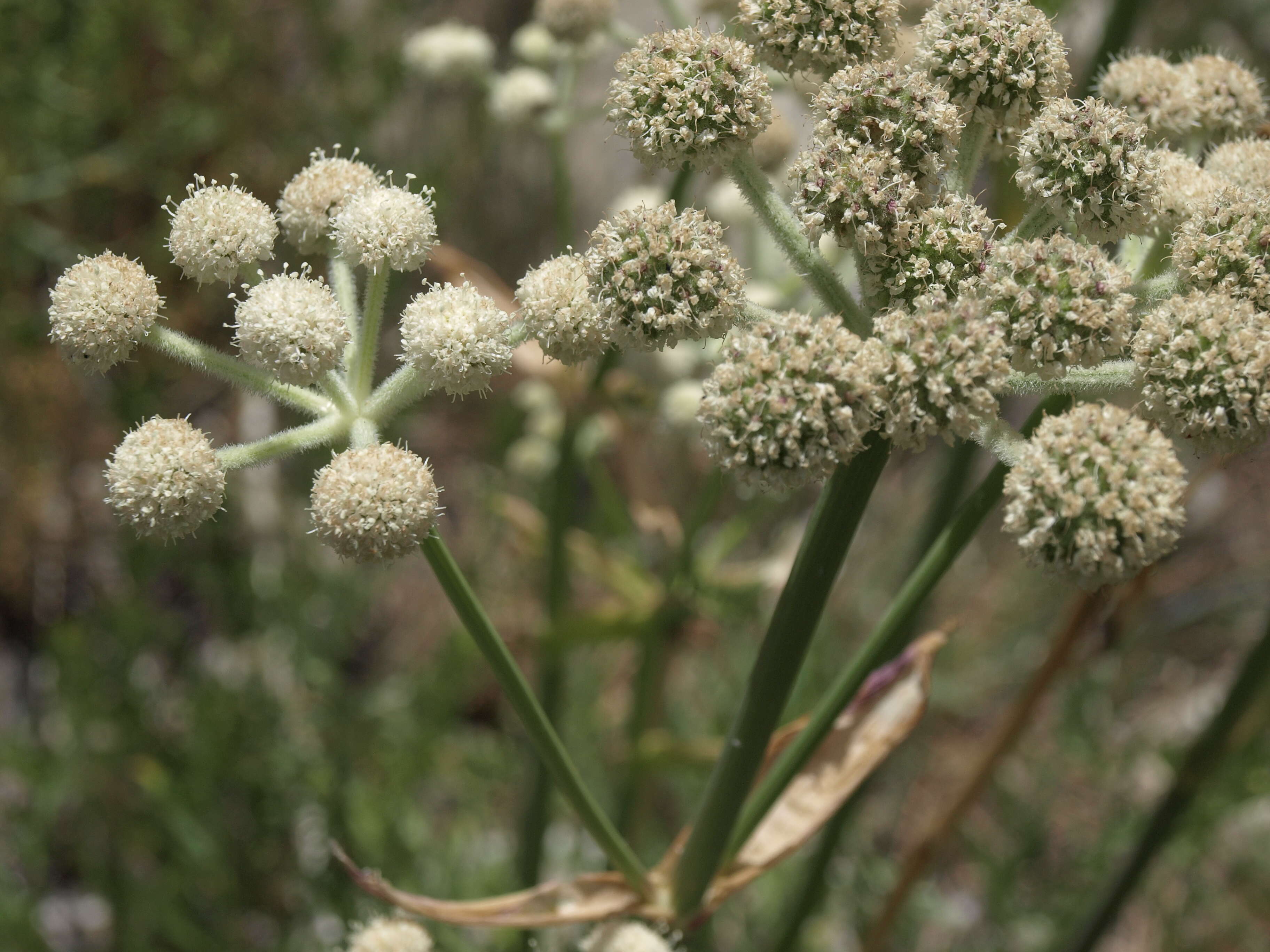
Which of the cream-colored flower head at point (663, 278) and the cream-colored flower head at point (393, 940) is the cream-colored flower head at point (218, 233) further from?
the cream-colored flower head at point (393, 940)

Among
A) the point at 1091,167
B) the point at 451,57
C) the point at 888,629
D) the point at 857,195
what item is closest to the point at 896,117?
the point at 857,195

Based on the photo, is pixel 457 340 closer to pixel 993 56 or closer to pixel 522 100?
pixel 993 56

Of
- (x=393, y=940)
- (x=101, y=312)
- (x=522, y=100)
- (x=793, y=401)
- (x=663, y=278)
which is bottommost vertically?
(x=393, y=940)

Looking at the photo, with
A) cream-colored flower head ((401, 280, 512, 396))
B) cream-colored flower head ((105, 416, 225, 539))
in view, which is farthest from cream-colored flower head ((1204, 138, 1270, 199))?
cream-colored flower head ((105, 416, 225, 539))

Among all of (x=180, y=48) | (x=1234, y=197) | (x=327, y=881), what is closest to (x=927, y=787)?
(x=327, y=881)

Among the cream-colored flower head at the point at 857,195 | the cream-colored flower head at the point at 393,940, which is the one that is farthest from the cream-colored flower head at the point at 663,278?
the cream-colored flower head at the point at 393,940

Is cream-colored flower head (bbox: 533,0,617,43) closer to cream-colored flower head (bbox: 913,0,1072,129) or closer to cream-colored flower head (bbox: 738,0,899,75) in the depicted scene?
cream-colored flower head (bbox: 738,0,899,75)
